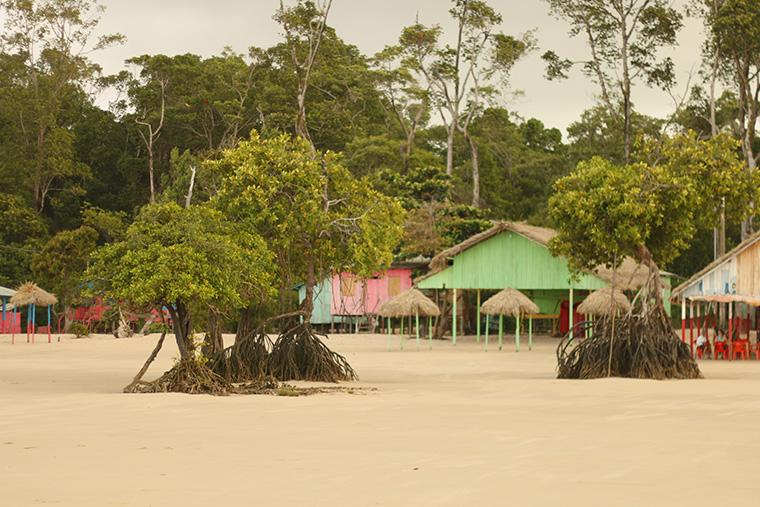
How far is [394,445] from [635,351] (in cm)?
1120

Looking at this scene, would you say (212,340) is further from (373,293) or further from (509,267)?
(373,293)

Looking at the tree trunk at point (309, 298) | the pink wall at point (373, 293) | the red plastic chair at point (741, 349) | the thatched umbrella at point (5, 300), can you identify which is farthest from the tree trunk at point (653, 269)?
the thatched umbrella at point (5, 300)

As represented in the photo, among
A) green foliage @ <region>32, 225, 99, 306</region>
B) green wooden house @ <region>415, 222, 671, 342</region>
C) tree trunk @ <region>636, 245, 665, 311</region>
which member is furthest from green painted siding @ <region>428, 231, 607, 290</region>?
green foliage @ <region>32, 225, 99, 306</region>

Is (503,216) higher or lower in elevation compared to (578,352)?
higher

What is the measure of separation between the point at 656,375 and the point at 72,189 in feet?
135

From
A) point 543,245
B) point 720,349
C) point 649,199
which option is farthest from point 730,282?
point 649,199

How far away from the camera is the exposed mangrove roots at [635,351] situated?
22812 mm

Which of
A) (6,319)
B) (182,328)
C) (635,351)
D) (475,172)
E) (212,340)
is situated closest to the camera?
(182,328)

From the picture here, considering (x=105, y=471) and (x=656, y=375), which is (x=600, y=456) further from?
(x=656, y=375)

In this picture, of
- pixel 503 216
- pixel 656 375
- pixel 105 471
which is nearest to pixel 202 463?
pixel 105 471

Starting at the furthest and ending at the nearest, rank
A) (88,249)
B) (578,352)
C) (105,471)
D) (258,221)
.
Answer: (88,249), (578,352), (258,221), (105,471)

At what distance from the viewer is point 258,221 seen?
21.5 metres

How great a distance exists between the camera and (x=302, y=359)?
2225cm

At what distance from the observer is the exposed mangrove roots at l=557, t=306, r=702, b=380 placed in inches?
898
